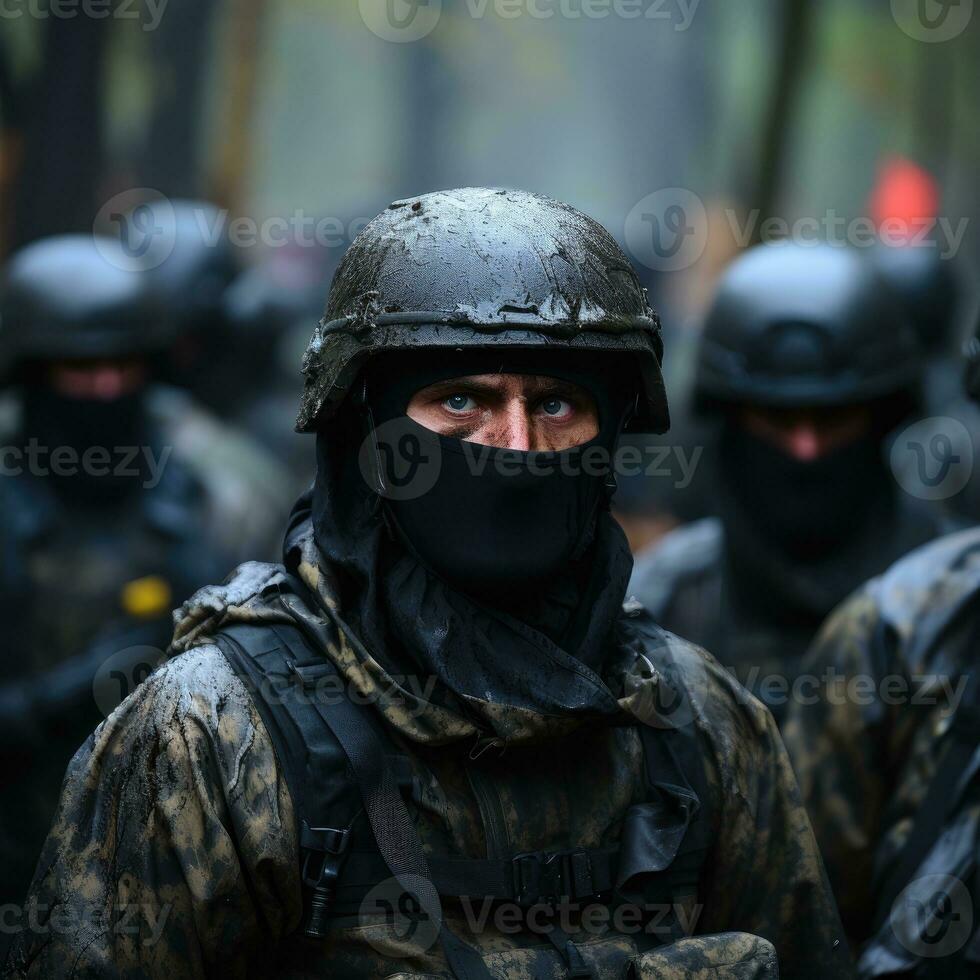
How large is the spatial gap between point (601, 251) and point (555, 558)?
0.62 m

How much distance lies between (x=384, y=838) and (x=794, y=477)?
12.7ft

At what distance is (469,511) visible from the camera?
309cm

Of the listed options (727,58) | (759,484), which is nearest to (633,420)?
(759,484)

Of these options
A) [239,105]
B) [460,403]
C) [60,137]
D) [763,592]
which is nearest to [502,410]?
[460,403]

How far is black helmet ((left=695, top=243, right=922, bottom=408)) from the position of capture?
6.45m

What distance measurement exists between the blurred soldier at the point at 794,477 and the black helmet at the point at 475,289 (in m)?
3.22

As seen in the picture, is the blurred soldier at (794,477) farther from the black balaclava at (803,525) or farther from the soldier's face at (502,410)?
the soldier's face at (502,410)

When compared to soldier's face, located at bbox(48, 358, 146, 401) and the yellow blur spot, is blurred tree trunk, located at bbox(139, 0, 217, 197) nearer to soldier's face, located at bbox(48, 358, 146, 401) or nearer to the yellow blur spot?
soldier's face, located at bbox(48, 358, 146, 401)

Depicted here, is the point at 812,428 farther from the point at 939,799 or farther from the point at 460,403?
the point at 460,403

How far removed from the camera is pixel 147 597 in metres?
6.93

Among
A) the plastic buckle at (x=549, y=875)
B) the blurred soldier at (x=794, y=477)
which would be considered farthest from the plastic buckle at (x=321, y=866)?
the blurred soldier at (x=794, y=477)

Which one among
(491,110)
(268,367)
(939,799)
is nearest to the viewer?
(939,799)

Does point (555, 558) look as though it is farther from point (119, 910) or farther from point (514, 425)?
point (119, 910)

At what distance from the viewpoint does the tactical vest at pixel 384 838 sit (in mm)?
2865
